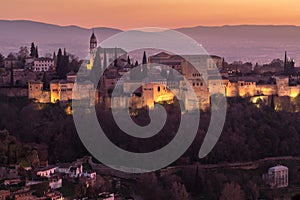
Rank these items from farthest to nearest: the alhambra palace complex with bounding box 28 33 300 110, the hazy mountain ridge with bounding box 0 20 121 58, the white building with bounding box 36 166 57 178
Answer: the hazy mountain ridge with bounding box 0 20 121 58 < the alhambra palace complex with bounding box 28 33 300 110 < the white building with bounding box 36 166 57 178

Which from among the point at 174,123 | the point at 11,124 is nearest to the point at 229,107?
the point at 174,123

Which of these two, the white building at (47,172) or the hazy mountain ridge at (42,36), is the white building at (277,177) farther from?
the hazy mountain ridge at (42,36)

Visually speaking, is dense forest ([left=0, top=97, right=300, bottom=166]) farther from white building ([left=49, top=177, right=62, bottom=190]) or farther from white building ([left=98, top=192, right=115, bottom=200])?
white building ([left=98, top=192, right=115, bottom=200])

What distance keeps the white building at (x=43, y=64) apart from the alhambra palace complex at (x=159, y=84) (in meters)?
1.59

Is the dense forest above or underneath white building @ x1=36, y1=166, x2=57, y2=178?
above

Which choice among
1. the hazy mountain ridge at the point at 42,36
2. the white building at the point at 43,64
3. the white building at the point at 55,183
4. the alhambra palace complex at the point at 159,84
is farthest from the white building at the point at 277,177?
the hazy mountain ridge at the point at 42,36

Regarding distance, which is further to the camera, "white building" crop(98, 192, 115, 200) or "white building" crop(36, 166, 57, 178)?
"white building" crop(36, 166, 57, 178)

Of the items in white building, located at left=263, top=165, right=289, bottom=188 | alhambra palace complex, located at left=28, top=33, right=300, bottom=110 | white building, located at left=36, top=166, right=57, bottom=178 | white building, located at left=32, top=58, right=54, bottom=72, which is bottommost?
white building, located at left=263, top=165, right=289, bottom=188

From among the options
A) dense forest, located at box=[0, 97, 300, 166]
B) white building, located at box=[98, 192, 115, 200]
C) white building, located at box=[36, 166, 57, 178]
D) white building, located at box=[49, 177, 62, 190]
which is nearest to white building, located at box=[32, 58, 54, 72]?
dense forest, located at box=[0, 97, 300, 166]

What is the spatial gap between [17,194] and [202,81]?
1275 centimetres

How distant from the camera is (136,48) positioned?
3198 cm

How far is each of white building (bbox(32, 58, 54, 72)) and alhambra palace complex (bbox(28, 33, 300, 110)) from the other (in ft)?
5.20

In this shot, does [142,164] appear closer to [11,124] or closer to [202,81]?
[11,124]

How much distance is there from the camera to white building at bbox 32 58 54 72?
27309 millimetres
